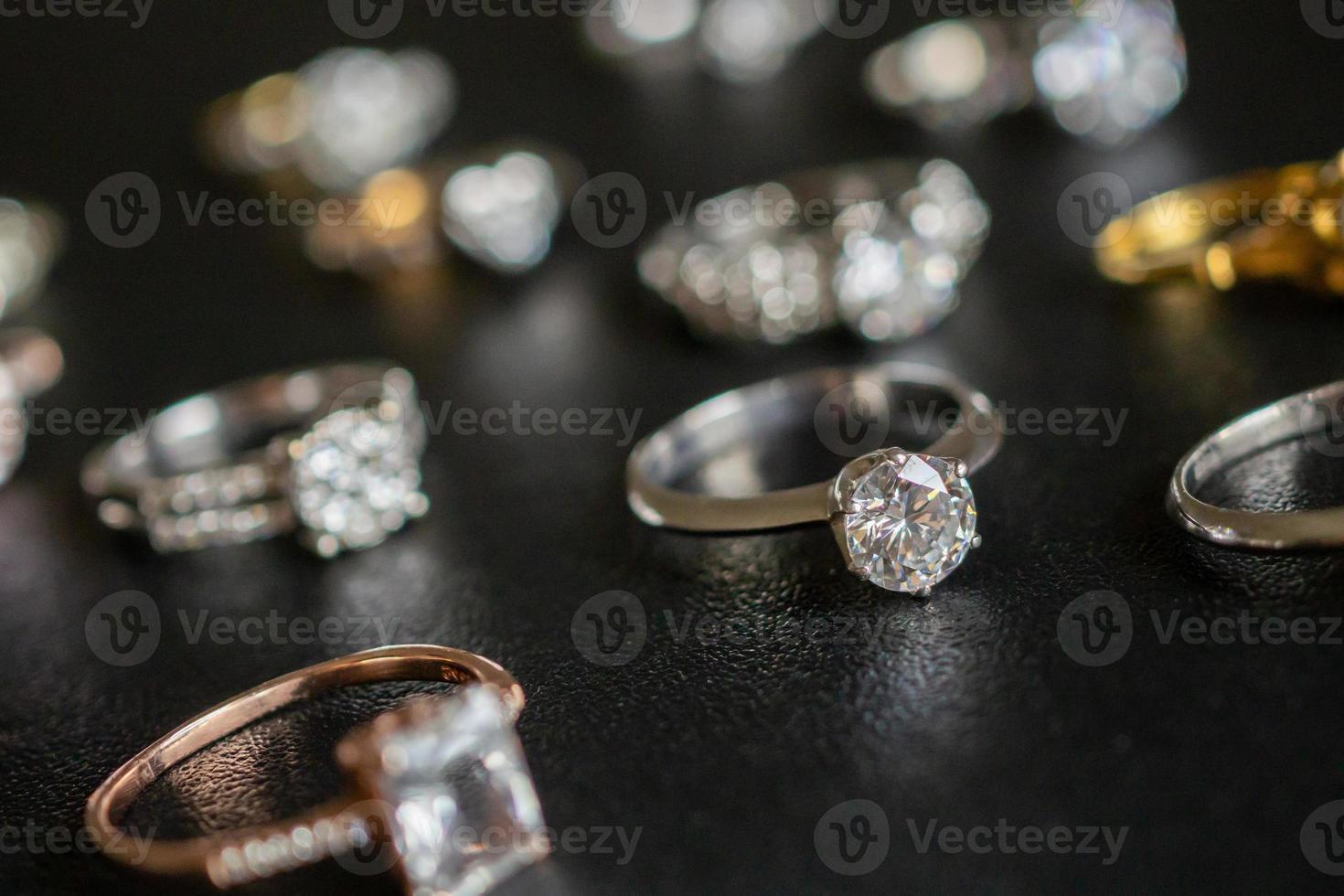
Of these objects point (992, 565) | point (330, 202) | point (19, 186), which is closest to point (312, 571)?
point (992, 565)

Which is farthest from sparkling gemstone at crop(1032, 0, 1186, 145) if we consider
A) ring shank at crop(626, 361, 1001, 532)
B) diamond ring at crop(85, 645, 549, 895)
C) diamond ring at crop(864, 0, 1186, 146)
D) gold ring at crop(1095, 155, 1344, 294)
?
diamond ring at crop(85, 645, 549, 895)

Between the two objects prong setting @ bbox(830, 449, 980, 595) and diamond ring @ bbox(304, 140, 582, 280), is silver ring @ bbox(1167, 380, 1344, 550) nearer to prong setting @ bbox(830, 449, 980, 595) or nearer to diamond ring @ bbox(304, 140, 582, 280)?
prong setting @ bbox(830, 449, 980, 595)

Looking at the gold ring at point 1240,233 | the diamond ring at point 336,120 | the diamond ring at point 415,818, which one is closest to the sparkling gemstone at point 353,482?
the diamond ring at point 415,818

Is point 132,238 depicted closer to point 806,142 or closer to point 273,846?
point 806,142

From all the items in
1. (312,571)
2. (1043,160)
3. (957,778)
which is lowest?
(957,778)

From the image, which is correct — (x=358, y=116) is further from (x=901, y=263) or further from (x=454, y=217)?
(x=901, y=263)
